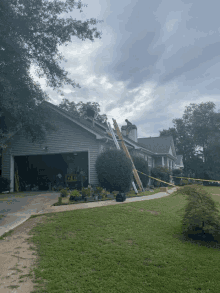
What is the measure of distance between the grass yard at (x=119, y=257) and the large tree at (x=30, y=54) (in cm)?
569

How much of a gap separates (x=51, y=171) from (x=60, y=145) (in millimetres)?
3142

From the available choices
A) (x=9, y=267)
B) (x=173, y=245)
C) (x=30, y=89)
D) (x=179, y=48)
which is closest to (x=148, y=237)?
(x=173, y=245)

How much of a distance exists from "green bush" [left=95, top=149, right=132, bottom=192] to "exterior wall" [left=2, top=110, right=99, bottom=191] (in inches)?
47.1

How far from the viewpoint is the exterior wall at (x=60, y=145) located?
13719 mm

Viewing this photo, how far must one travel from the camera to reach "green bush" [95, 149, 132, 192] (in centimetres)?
1187

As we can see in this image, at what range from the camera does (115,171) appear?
11.9 m

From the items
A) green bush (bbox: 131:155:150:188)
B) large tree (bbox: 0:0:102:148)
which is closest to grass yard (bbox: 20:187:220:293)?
large tree (bbox: 0:0:102:148)

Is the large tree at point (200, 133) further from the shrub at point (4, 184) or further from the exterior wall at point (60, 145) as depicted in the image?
the shrub at point (4, 184)

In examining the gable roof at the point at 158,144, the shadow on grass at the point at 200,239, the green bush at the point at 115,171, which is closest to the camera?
the shadow on grass at the point at 200,239

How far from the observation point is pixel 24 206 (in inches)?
323

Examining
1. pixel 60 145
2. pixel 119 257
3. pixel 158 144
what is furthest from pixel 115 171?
pixel 158 144

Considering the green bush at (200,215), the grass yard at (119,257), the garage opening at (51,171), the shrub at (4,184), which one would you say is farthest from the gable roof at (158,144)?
the green bush at (200,215)

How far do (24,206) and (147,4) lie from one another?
10.0 metres

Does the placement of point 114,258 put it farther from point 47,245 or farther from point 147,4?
point 147,4
